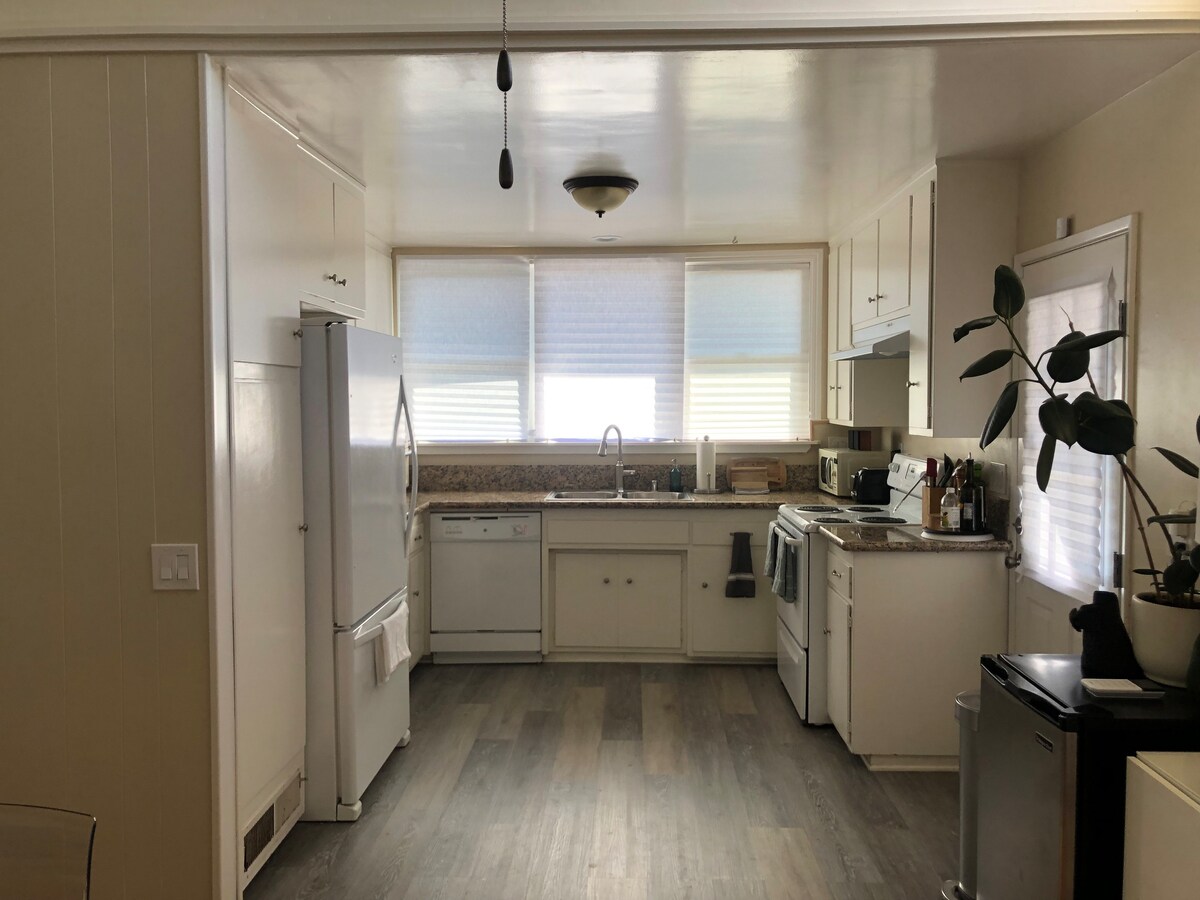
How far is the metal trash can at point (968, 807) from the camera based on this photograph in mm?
2461

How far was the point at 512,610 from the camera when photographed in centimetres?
479

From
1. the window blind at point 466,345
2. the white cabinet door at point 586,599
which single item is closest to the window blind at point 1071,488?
the white cabinet door at point 586,599

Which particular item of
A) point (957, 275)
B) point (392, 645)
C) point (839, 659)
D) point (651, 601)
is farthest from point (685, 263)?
point (392, 645)

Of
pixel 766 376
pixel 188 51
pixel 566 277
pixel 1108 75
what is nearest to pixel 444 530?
pixel 566 277

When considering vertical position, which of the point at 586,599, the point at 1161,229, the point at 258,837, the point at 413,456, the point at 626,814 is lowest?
the point at 626,814

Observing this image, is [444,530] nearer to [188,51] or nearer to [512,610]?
[512,610]

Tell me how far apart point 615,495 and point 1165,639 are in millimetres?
3456

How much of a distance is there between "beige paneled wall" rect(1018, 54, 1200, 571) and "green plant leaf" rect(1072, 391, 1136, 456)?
Answer: 390 millimetres

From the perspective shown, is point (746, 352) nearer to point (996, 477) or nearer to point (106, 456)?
point (996, 477)

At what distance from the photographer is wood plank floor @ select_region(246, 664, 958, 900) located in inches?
103

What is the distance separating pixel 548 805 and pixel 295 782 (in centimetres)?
89

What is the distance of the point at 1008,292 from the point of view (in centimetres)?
219

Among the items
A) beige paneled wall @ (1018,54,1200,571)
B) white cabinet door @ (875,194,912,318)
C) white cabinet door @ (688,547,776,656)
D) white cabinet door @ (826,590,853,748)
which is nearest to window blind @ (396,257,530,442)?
white cabinet door @ (688,547,776,656)

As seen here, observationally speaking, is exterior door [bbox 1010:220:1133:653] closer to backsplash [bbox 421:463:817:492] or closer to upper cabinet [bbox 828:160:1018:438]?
upper cabinet [bbox 828:160:1018:438]
